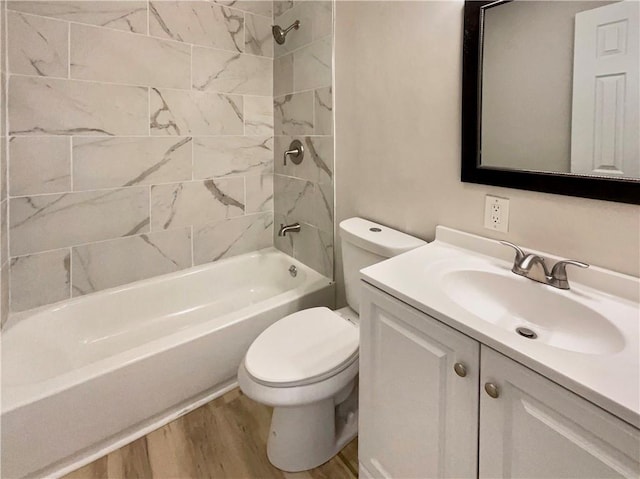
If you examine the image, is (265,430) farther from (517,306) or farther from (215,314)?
(517,306)

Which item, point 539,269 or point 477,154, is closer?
point 539,269

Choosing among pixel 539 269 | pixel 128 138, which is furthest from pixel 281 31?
pixel 539 269

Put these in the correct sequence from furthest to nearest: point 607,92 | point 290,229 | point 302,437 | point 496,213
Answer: point 290,229 → point 302,437 → point 496,213 → point 607,92

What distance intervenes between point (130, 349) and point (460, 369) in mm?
1502

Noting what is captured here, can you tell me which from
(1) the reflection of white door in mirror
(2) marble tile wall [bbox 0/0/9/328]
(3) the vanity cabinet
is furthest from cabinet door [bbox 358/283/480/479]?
(2) marble tile wall [bbox 0/0/9/328]

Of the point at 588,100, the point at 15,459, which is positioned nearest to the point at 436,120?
the point at 588,100

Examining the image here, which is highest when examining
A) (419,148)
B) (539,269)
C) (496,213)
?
(419,148)

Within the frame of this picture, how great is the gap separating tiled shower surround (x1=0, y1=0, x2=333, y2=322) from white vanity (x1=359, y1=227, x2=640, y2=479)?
101 cm

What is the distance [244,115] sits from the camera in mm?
2271

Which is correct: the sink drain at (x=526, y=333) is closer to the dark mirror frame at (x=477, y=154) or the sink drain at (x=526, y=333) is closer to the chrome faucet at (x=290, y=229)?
the dark mirror frame at (x=477, y=154)

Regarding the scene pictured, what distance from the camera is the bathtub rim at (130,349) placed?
1.22 meters

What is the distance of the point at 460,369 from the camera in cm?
81

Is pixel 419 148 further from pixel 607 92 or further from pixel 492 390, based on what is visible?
pixel 492 390

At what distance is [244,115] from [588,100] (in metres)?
1.84
